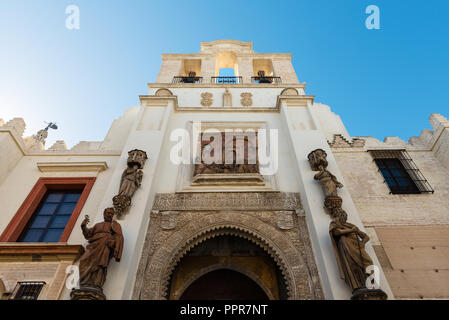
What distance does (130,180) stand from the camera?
6.25 m

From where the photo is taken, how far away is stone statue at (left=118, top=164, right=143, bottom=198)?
5988 mm

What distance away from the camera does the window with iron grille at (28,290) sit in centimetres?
487

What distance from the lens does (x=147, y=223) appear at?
19.8 ft

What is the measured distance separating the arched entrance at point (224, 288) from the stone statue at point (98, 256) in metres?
3.28

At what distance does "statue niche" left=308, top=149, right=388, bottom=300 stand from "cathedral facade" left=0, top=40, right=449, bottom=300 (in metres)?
0.02

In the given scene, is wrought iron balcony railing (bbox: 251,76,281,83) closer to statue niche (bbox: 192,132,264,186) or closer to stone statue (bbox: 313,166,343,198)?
statue niche (bbox: 192,132,264,186)

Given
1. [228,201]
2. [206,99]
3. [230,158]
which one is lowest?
[228,201]

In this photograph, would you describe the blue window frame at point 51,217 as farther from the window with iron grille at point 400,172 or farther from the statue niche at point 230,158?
the window with iron grille at point 400,172

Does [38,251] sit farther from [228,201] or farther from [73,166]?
[228,201]

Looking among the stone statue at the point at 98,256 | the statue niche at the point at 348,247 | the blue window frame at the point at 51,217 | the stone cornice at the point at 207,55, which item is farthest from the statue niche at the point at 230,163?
the stone cornice at the point at 207,55

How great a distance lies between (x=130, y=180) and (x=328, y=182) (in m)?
4.87

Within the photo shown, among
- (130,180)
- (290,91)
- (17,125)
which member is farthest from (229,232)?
(17,125)
